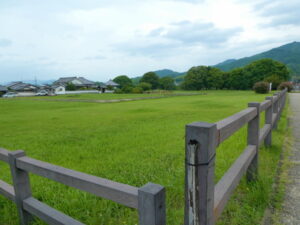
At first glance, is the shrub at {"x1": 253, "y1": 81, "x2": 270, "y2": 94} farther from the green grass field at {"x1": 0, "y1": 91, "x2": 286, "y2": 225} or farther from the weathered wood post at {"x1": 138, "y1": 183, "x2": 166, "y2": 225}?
the weathered wood post at {"x1": 138, "y1": 183, "x2": 166, "y2": 225}

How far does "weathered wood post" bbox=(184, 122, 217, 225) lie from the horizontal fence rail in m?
0.18

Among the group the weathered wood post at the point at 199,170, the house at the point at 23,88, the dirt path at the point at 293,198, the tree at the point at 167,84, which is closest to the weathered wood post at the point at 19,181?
the weathered wood post at the point at 199,170

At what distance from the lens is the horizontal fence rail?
1.16 meters

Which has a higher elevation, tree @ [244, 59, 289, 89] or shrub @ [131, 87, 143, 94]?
tree @ [244, 59, 289, 89]

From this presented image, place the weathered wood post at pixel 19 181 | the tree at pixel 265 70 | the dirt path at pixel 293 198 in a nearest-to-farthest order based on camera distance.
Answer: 1. the weathered wood post at pixel 19 181
2. the dirt path at pixel 293 198
3. the tree at pixel 265 70

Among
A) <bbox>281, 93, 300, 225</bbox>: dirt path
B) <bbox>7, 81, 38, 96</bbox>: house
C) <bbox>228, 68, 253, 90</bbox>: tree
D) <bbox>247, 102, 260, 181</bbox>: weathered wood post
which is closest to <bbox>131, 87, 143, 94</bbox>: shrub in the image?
<bbox>228, 68, 253, 90</bbox>: tree

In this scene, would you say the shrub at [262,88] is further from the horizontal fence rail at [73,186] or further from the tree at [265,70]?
the horizontal fence rail at [73,186]

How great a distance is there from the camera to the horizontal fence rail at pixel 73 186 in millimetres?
1160

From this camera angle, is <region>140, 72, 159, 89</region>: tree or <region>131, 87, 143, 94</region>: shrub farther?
<region>140, 72, 159, 89</region>: tree

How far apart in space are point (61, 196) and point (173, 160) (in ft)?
6.99

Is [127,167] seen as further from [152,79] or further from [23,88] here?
[23,88]

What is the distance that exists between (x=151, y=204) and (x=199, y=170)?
328mm

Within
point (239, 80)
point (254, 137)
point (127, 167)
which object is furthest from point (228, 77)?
point (254, 137)

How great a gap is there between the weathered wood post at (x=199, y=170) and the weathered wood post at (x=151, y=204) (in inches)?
7.2
